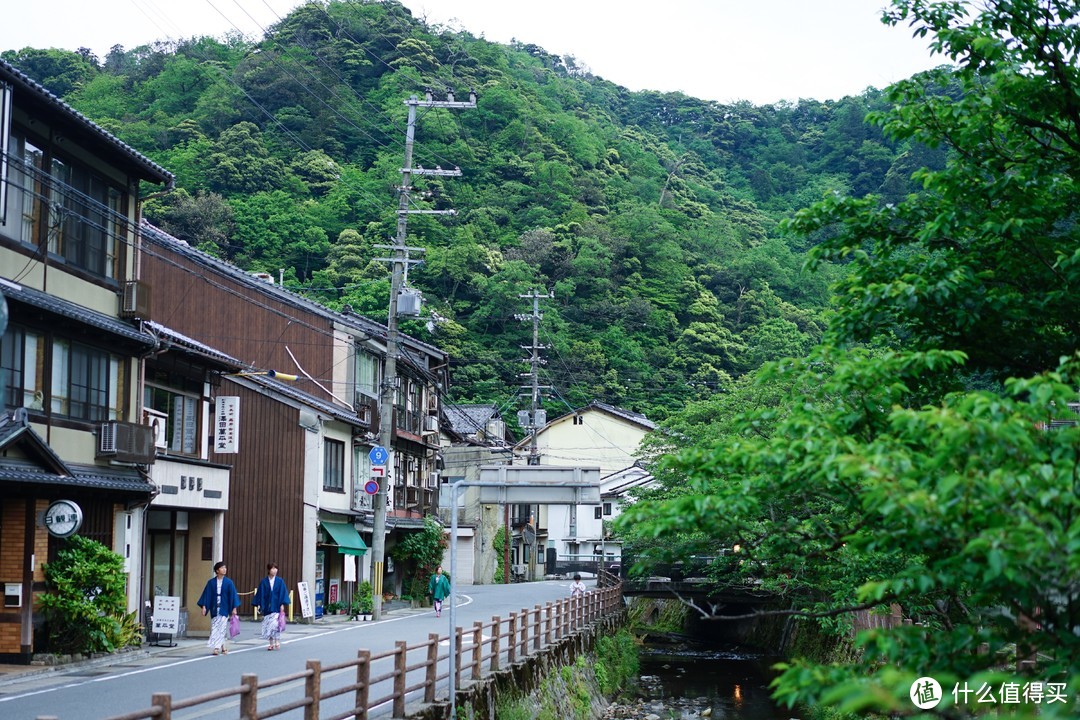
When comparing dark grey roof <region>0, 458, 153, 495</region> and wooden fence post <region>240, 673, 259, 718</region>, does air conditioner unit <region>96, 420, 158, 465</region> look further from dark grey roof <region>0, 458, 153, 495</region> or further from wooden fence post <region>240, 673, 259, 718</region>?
wooden fence post <region>240, 673, 259, 718</region>

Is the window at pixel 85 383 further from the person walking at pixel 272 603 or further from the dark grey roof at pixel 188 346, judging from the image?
the person walking at pixel 272 603

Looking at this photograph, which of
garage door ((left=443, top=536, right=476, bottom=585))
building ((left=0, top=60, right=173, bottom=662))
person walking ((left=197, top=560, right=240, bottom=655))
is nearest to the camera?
building ((left=0, top=60, right=173, bottom=662))

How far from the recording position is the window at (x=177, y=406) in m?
24.1

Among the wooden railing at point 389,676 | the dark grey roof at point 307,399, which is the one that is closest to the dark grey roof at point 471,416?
the dark grey roof at point 307,399

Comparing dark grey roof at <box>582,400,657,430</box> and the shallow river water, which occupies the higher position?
dark grey roof at <box>582,400,657,430</box>

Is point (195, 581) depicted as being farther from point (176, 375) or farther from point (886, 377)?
point (886, 377)

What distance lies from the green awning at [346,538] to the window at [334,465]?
1203mm

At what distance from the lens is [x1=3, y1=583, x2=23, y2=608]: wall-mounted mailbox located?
701 inches

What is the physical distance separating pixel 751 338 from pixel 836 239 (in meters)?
59.6

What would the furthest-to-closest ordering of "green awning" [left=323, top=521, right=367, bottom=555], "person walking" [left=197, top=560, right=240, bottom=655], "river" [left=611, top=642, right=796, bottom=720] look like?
1. "green awning" [left=323, top=521, right=367, bottom=555]
2. "river" [left=611, top=642, right=796, bottom=720]
3. "person walking" [left=197, top=560, right=240, bottom=655]

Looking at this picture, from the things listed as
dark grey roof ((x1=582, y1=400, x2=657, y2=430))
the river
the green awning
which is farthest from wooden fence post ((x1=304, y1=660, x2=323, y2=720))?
dark grey roof ((x1=582, y1=400, x2=657, y2=430))

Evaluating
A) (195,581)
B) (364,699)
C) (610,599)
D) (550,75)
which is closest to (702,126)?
(550,75)

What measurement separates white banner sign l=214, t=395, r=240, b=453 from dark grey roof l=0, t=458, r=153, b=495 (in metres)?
4.98

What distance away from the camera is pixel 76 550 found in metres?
19.3
